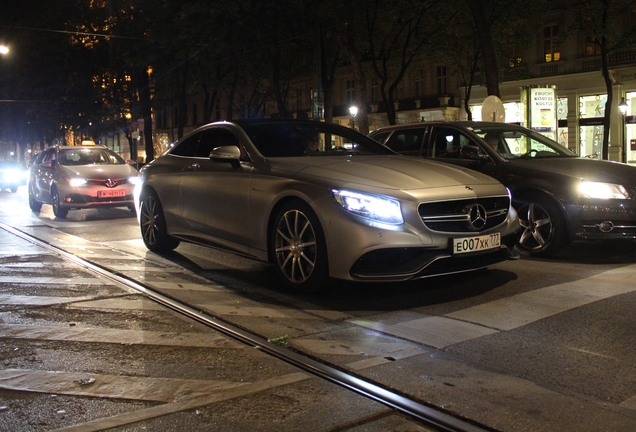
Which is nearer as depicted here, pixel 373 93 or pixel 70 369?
pixel 70 369

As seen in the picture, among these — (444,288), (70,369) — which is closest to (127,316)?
(70,369)

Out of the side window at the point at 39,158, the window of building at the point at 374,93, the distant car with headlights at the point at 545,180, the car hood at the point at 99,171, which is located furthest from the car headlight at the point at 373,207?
the window of building at the point at 374,93

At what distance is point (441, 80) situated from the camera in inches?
1809

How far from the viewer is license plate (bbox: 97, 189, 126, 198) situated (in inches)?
551

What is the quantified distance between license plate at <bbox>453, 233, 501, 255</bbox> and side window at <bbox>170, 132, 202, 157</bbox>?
138 inches

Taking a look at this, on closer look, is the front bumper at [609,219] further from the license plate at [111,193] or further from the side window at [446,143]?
the license plate at [111,193]

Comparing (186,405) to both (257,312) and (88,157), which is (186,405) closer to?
(257,312)

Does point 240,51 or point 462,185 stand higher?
point 240,51

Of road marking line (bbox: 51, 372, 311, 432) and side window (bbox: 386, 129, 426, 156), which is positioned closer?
road marking line (bbox: 51, 372, 311, 432)

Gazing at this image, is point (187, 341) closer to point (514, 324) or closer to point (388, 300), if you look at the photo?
point (388, 300)

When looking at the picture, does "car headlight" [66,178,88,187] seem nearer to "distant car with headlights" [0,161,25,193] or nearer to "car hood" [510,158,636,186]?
"car hood" [510,158,636,186]

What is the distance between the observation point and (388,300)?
582 cm

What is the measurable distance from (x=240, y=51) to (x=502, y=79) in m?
16.7

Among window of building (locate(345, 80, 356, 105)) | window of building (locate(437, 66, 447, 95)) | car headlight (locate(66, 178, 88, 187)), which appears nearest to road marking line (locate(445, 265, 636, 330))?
car headlight (locate(66, 178, 88, 187))
